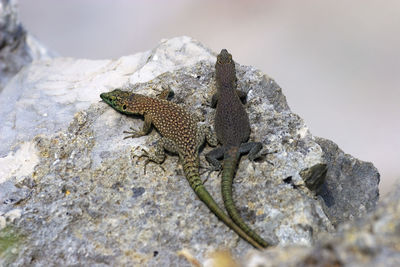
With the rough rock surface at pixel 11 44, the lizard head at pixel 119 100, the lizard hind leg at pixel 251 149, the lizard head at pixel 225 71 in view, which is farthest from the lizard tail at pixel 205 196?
the rough rock surface at pixel 11 44

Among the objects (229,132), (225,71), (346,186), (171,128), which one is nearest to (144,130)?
(171,128)

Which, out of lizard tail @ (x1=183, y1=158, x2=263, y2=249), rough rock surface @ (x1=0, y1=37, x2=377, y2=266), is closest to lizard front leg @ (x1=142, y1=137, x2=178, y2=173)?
rough rock surface @ (x1=0, y1=37, x2=377, y2=266)

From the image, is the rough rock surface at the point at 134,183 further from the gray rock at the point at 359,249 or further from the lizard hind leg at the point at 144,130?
the gray rock at the point at 359,249

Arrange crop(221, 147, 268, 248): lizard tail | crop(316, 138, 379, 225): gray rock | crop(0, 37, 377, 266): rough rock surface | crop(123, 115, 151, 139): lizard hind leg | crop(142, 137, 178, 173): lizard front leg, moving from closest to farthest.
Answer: crop(221, 147, 268, 248): lizard tail
crop(0, 37, 377, 266): rough rock surface
crop(142, 137, 178, 173): lizard front leg
crop(316, 138, 379, 225): gray rock
crop(123, 115, 151, 139): lizard hind leg

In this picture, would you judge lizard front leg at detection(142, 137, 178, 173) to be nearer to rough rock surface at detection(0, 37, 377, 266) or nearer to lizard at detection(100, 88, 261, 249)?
lizard at detection(100, 88, 261, 249)

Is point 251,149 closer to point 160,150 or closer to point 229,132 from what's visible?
point 229,132

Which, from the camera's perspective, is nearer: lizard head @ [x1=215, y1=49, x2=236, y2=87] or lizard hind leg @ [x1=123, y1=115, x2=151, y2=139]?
lizard hind leg @ [x1=123, y1=115, x2=151, y2=139]
